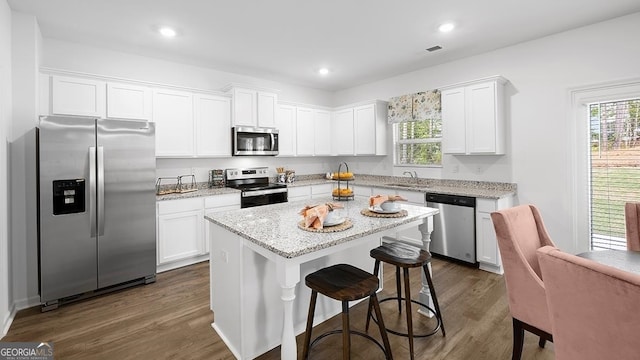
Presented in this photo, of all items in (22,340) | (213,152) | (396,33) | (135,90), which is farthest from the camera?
(213,152)

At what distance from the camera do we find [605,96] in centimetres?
310

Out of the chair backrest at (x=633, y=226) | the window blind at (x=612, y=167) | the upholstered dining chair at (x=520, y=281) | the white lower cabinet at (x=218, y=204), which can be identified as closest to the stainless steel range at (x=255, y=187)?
the white lower cabinet at (x=218, y=204)

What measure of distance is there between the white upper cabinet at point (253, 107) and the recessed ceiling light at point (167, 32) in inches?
45.1

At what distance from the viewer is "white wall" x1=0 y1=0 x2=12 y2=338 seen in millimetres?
2383

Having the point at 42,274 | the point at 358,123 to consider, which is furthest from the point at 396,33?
the point at 42,274

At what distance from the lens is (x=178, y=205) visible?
3.63 m

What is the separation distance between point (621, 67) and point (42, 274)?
5.83 metres

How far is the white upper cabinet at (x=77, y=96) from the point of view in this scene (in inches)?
123

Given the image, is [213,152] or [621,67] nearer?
[621,67]

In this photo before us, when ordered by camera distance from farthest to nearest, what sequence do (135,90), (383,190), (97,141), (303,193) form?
(303,193), (383,190), (135,90), (97,141)

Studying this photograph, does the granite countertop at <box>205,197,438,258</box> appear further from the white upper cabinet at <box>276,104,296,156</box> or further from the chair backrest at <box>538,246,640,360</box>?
the white upper cabinet at <box>276,104,296,156</box>

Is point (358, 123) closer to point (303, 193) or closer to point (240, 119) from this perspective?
point (303, 193)

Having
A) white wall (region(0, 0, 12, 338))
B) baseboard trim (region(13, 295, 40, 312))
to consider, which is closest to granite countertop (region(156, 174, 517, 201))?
white wall (region(0, 0, 12, 338))

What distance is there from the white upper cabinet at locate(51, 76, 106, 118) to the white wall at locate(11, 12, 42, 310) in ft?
0.87
